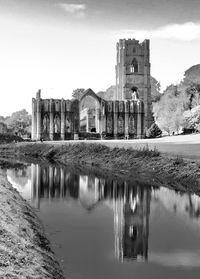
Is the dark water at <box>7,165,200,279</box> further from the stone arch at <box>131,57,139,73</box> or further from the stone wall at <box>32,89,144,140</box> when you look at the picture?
the stone arch at <box>131,57,139,73</box>

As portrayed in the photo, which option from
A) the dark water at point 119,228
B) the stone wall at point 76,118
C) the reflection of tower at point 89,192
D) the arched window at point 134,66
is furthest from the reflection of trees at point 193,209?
the arched window at point 134,66

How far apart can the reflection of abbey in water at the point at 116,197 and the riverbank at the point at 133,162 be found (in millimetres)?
2873

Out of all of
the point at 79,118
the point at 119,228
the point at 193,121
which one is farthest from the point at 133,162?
the point at 79,118

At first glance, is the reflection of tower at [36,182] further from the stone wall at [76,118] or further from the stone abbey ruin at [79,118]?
the stone wall at [76,118]

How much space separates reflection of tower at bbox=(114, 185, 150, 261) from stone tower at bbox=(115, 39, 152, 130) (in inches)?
3505

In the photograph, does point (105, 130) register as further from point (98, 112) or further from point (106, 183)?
point (106, 183)

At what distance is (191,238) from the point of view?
1599 centimetres

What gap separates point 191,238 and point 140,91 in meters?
102

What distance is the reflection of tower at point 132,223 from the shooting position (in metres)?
14.5

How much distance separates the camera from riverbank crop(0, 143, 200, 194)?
30.1m

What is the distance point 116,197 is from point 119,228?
8.16 metres

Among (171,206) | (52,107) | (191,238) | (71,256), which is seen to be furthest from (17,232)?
(52,107)

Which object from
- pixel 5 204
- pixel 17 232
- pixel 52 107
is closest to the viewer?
pixel 17 232

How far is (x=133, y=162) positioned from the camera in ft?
130
